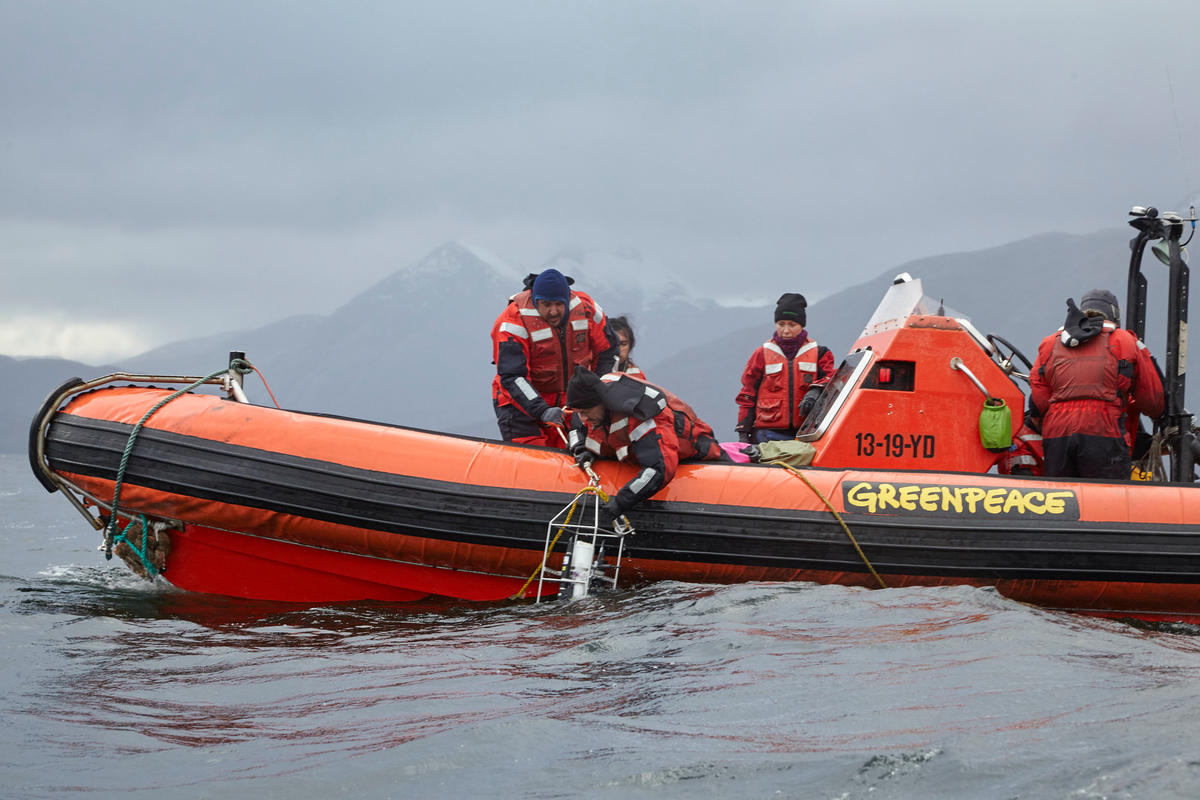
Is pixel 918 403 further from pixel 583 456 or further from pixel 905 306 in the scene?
pixel 583 456

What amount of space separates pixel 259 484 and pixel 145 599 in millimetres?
937

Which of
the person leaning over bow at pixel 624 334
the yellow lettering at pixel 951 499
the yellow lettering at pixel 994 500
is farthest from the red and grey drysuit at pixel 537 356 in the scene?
the yellow lettering at pixel 994 500

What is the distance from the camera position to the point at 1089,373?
17.0 ft

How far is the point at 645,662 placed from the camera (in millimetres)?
3443

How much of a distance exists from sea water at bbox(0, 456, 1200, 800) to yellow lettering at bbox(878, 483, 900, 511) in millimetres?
442

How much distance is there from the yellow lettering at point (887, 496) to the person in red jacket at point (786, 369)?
1334 millimetres

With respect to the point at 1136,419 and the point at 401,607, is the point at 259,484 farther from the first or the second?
the point at 1136,419

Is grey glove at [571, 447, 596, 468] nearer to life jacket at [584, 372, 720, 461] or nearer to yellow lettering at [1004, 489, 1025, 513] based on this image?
life jacket at [584, 372, 720, 461]

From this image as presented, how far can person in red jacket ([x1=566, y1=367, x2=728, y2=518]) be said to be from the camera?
14.9 feet

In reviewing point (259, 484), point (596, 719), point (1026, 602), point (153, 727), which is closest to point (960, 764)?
point (596, 719)

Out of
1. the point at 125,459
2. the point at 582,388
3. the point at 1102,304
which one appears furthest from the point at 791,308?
the point at 125,459

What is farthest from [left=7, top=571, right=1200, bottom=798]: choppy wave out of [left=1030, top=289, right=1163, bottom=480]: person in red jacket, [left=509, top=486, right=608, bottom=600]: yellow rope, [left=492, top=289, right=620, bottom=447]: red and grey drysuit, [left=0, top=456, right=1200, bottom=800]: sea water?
[left=492, top=289, right=620, bottom=447]: red and grey drysuit

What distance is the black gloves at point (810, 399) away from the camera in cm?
602

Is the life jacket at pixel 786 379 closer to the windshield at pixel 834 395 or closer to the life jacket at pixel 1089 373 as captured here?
the windshield at pixel 834 395
